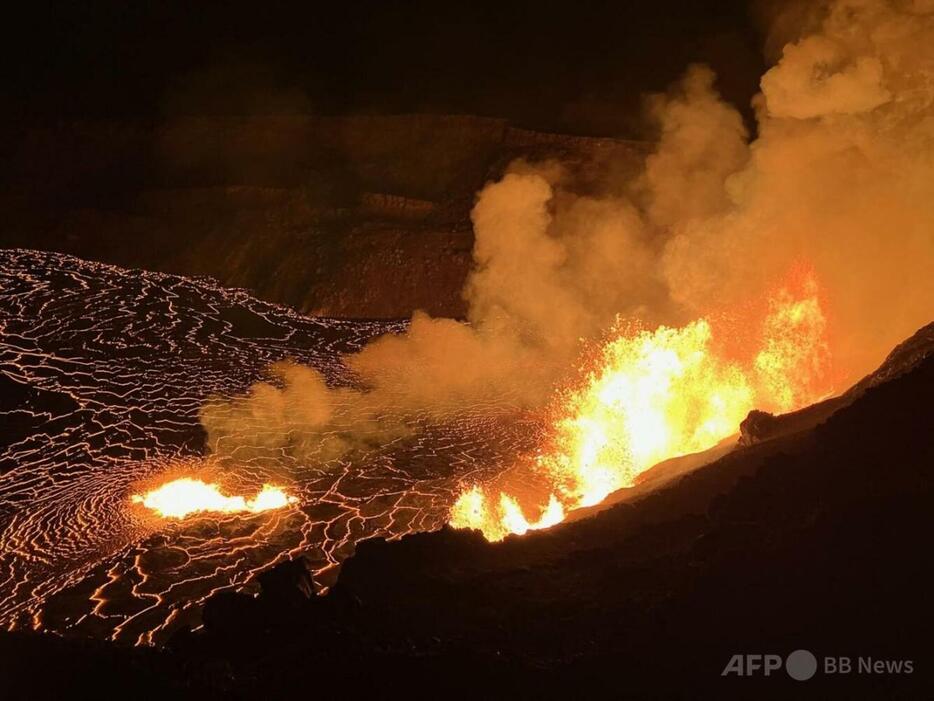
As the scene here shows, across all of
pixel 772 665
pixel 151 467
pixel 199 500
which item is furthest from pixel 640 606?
pixel 151 467

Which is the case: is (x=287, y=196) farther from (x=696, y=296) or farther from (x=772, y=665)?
(x=772, y=665)

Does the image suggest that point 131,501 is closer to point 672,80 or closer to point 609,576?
point 609,576

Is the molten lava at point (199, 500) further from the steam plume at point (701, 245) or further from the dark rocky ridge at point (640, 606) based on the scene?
the dark rocky ridge at point (640, 606)

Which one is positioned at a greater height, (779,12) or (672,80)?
(672,80)

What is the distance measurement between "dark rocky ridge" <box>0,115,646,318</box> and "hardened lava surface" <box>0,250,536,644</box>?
12.5 ft

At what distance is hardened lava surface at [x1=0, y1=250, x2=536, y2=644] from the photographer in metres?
9.98

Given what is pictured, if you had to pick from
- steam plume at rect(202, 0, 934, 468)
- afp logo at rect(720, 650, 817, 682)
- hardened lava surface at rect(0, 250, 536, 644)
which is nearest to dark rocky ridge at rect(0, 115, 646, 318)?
steam plume at rect(202, 0, 934, 468)

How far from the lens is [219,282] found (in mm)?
27391

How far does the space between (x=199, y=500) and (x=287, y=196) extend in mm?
19085

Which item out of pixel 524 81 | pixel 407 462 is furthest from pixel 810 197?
pixel 524 81

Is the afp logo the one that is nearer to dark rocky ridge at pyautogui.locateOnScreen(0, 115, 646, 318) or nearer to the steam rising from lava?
the steam rising from lava

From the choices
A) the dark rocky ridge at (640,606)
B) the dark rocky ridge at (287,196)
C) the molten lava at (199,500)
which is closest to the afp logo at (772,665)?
the dark rocky ridge at (640,606)

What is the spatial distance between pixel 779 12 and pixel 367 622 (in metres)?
20.9

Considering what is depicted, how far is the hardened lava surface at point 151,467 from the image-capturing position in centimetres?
998
